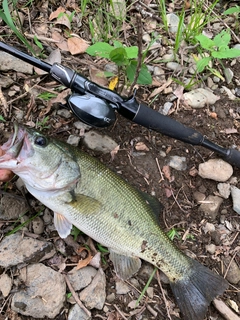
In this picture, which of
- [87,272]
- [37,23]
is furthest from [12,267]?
[37,23]

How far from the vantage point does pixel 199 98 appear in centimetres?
454

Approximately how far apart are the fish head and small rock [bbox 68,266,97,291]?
84 centimetres

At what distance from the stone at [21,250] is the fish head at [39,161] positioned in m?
0.57

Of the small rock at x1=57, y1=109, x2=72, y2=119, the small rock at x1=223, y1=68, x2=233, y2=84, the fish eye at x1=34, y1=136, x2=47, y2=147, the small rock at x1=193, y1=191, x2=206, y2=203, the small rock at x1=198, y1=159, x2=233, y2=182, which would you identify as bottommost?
the small rock at x1=193, y1=191, x2=206, y2=203

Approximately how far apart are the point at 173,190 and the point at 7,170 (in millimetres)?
1721

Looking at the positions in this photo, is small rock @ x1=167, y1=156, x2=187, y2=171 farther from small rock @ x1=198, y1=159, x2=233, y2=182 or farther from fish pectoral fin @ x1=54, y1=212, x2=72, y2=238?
fish pectoral fin @ x1=54, y1=212, x2=72, y2=238

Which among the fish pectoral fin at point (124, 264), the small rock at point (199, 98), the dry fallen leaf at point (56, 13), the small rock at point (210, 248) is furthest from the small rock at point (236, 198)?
the dry fallen leaf at point (56, 13)

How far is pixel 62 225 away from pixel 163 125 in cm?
135

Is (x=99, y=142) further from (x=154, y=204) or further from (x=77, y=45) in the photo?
(x=77, y=45)

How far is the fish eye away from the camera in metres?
3.37

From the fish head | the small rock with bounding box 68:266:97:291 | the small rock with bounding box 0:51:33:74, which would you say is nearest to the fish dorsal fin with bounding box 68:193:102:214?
the fish head

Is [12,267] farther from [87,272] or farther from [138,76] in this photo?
[138,76]

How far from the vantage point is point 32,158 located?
3.36 meters

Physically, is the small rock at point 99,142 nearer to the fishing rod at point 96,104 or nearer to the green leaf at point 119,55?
the fishing rod at point 96,104
